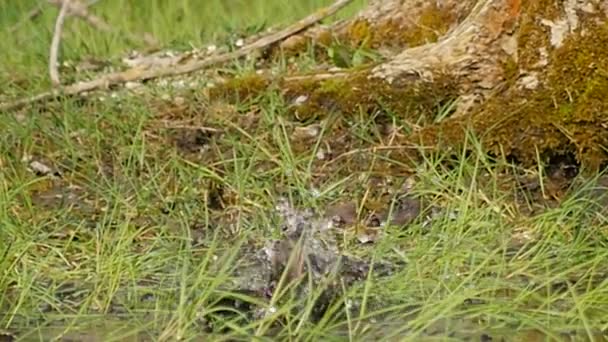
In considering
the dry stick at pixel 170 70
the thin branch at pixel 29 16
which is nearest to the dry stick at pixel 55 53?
the dry stick at pixel 170 70

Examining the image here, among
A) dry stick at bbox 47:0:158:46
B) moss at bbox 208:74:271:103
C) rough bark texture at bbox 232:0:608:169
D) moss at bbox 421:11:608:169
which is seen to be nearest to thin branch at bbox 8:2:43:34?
dry stick at bbox 47:0:158:46

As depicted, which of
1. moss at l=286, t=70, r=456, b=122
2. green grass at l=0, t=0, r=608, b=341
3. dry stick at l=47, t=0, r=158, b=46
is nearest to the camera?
green grass at l=0, t=0, r=608, b=341

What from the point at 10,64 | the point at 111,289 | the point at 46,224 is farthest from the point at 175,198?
the point at 10,64

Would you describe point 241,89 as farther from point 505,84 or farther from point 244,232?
point 244,232

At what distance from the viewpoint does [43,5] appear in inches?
318

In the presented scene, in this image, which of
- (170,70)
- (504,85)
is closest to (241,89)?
(170,70)

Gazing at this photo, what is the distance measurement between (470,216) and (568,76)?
0.78m

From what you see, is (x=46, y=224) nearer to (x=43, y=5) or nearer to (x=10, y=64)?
(x=10, y=64)

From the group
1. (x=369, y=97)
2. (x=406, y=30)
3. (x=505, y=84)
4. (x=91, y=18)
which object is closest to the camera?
(x=505, y=84)

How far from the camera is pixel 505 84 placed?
508cm

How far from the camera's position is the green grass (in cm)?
360

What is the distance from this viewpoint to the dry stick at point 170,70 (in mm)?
5812

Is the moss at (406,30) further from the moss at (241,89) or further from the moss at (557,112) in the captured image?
the moss at (557,112)

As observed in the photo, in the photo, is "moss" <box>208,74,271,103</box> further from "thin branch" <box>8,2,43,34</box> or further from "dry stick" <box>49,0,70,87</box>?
"thin branch" <box>8,2,43,34</box>
